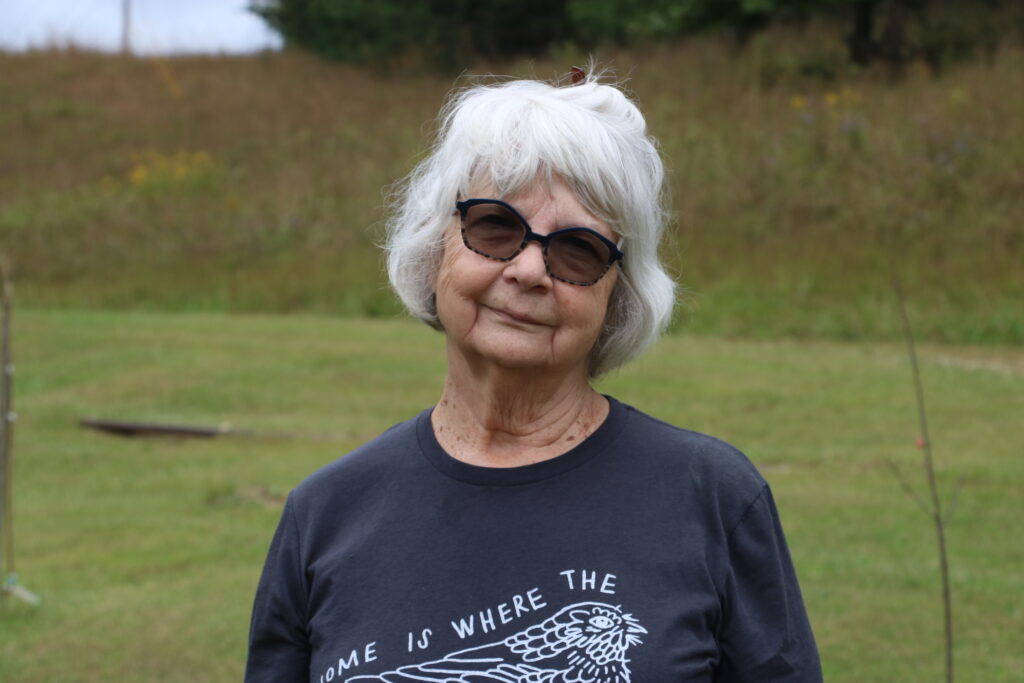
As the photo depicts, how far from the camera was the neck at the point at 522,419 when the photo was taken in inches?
82.1

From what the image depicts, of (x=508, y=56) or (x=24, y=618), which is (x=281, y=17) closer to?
(x=508, y=56)

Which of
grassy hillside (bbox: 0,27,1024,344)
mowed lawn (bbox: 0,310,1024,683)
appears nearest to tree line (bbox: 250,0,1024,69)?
grassy hillside (bbox: 0,27,1024,344)

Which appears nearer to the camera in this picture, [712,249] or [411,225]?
[411,225]

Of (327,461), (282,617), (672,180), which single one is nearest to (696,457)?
(282,617)

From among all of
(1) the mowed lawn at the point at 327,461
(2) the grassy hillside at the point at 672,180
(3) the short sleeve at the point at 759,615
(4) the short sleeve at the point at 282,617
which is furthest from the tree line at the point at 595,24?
(4) the short sleeve at the point at 282,617

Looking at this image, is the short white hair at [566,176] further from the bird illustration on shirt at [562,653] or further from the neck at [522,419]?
the bird illustration on shirt at [562,653]

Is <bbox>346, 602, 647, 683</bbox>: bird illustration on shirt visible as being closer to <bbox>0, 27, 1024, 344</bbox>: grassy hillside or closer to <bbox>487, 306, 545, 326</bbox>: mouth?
<bbox>487, 306, 545, 326</bbox>: mouth

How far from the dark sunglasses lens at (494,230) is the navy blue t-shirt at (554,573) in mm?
343

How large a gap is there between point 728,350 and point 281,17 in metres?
23.3

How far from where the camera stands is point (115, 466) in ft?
30.3

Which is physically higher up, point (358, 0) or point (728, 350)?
point (358, 0)

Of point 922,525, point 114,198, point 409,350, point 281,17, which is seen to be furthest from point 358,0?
point 922,525

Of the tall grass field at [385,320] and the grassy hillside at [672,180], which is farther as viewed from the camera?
the grassy hillside at [672,180]

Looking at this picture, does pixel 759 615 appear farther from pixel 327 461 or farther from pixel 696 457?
pixel 327 461
